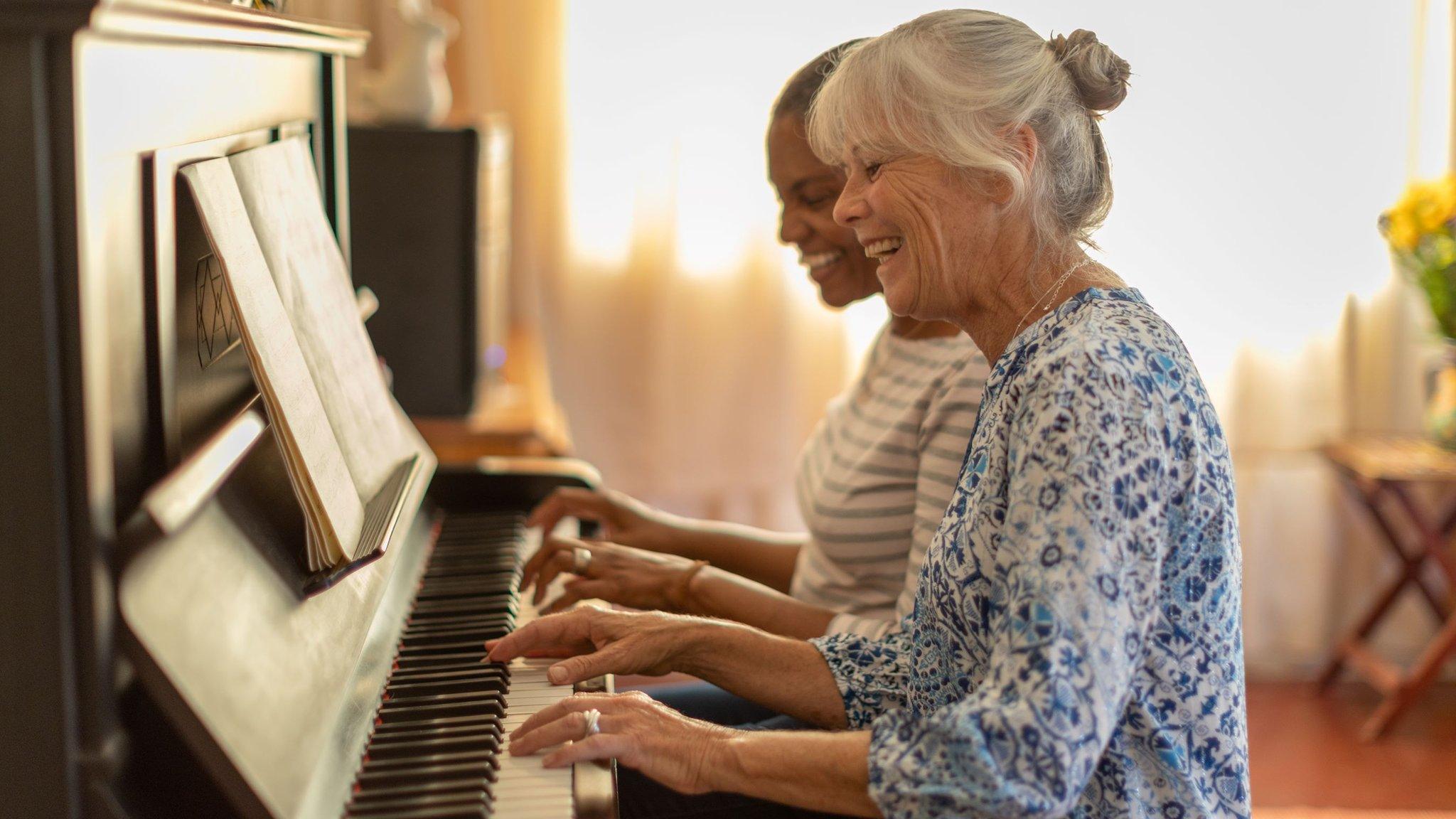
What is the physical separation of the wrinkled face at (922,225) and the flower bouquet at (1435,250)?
212cm

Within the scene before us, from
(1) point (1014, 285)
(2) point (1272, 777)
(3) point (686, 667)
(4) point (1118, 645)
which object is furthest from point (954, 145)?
(2) point (1272, 777)

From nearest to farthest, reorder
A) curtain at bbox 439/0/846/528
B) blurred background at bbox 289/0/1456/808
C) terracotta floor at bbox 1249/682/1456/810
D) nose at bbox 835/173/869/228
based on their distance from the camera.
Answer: nose at bbox 835/173/869/228, terracotta floor at bbox 1249/682/1456/810, blurred background at bbox 289/0/1456/808, curtain at bbox 439/0/846/528

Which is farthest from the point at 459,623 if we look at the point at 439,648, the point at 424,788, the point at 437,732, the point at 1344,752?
the point at 1344,752

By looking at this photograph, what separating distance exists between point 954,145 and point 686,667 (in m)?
0.61

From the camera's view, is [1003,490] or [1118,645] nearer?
[1118,645]

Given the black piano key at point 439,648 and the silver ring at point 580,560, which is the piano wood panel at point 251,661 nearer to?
the black piano key at point 439,648

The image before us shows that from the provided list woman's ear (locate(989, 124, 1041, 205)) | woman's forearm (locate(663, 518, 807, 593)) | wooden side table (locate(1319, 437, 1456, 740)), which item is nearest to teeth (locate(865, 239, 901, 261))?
woman's ear (locate(989, 124, 1041, 205))

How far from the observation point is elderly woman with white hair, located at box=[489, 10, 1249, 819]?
3.25ft

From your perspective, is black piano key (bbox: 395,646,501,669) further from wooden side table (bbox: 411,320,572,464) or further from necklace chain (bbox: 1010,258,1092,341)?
wooden side table (bbox: 411,320,572,464)

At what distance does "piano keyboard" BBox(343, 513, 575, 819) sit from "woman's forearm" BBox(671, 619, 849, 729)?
16cm

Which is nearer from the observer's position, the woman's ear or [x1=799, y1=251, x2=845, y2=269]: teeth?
the woman's ear

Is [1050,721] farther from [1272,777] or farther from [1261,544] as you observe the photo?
[1261,544]

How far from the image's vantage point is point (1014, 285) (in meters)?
1.25

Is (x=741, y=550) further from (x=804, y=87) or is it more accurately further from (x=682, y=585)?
(x=804, y=87)
